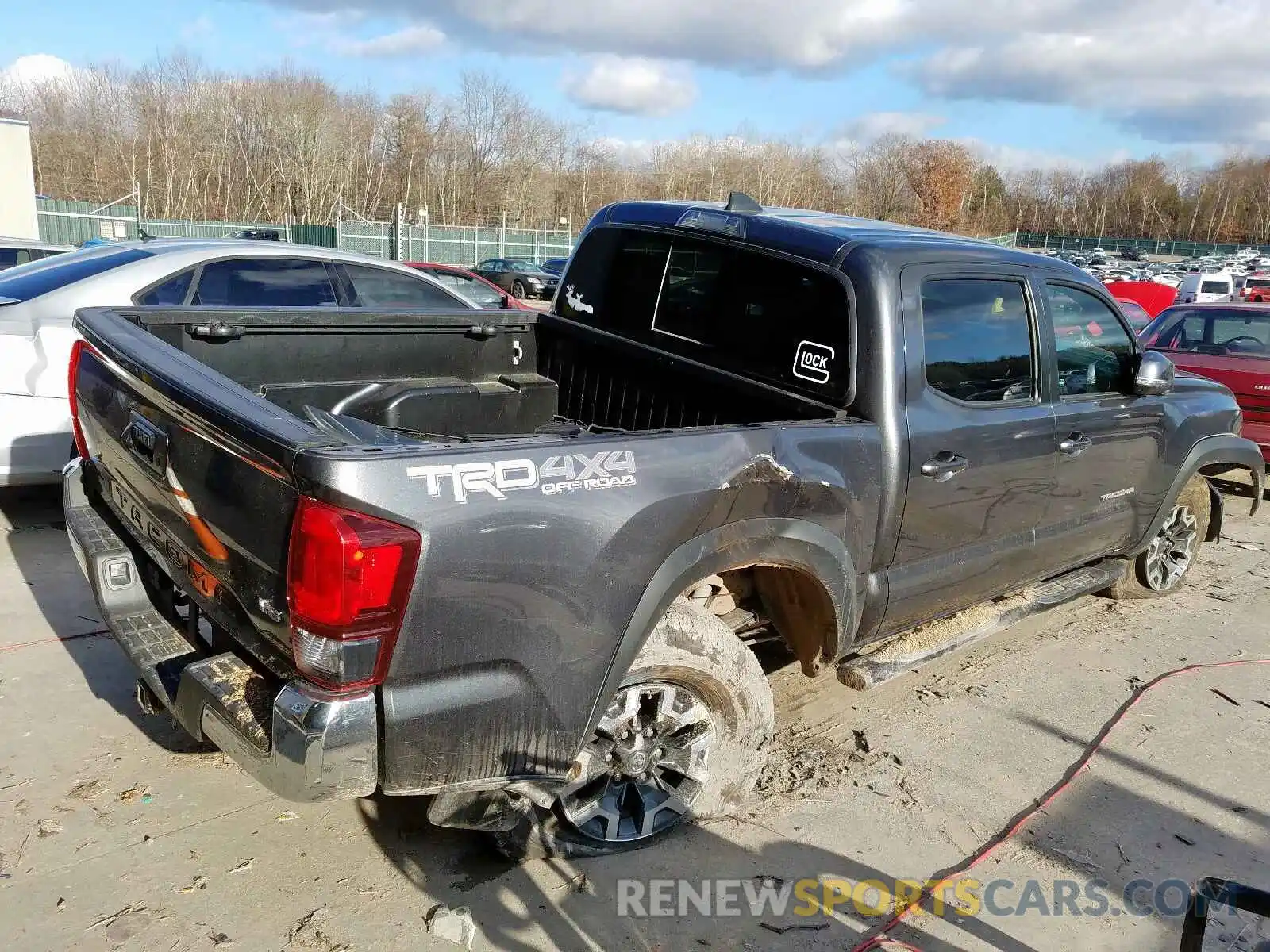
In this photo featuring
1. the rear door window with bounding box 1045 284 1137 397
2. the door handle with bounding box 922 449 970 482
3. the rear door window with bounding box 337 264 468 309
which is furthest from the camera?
the rear door window with bounding box 337 264 468 309

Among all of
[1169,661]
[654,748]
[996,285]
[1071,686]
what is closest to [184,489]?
[654,748]

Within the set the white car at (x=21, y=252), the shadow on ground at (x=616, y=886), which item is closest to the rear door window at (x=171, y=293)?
the shadow on ground at (x=616, y=886)

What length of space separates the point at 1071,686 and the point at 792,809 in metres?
2.00

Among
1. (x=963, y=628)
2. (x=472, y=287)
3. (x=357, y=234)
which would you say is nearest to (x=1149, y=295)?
(x=472, y=287)

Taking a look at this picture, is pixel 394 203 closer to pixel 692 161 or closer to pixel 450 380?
pixel 692 161

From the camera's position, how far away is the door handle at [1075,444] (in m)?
4.15

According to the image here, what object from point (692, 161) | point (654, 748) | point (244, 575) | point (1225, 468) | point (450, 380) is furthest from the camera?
point (692, 161)

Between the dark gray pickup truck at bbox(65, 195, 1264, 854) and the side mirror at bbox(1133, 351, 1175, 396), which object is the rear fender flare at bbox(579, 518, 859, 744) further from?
the side mirror at bbox(1133, 351, 1175, 396)

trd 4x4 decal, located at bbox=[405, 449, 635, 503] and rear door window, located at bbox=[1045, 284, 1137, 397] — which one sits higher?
rear door window, located at bbox=[1045, 284, 1137, 397]

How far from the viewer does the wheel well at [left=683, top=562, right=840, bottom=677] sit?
133 inches

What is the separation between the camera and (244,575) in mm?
2451

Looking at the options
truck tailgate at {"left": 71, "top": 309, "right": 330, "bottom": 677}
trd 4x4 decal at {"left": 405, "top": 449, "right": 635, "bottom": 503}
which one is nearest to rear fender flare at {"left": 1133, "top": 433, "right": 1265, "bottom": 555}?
trd 4x4 decal at {"left": 405, "top": 449, "right": 635, "bottom": 503}

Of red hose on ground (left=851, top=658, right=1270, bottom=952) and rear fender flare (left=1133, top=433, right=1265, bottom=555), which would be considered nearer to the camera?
red hose on ground (left=851, top=658, right=1270, bottom=952)

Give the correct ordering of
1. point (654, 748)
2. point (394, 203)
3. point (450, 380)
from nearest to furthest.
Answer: point (654, 748) < point (450, 380) < point (394, 203)
